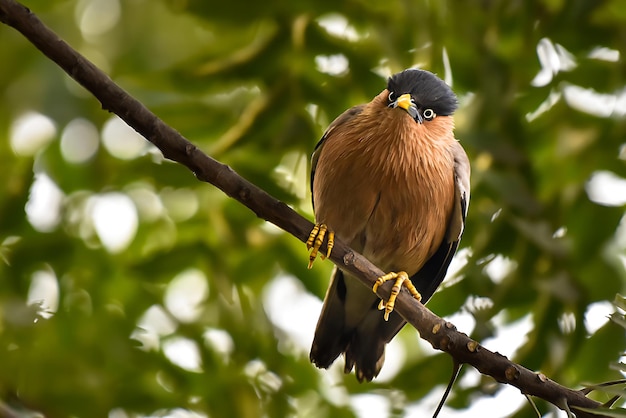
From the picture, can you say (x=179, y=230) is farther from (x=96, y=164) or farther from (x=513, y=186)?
(x=513, y=186)

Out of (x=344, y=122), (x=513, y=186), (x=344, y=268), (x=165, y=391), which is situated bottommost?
(x=165, y=391)

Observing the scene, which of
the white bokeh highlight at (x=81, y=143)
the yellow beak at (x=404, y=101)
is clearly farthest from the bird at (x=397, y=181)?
the white bokeh highlight at (x=81, y=143)

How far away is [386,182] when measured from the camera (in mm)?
3582

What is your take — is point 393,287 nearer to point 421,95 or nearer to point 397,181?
point 397,181

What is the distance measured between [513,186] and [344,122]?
867mm

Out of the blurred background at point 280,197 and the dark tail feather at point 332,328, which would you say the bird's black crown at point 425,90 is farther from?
the dark tail feather at point 332,328

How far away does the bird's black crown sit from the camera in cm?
347

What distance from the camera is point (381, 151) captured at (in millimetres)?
3588

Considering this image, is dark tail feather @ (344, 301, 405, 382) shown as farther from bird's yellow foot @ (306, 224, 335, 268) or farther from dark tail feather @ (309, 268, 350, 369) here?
bird's yellow foot @ (306, 224, 335, 268)

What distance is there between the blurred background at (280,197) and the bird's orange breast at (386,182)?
14 centimetres

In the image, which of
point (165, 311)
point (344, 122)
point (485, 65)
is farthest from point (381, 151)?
point (165, 311)

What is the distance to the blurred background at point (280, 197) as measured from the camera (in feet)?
11.1

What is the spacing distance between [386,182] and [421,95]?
1.41ft

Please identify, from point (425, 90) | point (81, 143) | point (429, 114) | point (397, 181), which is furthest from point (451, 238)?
point (81, 143)
